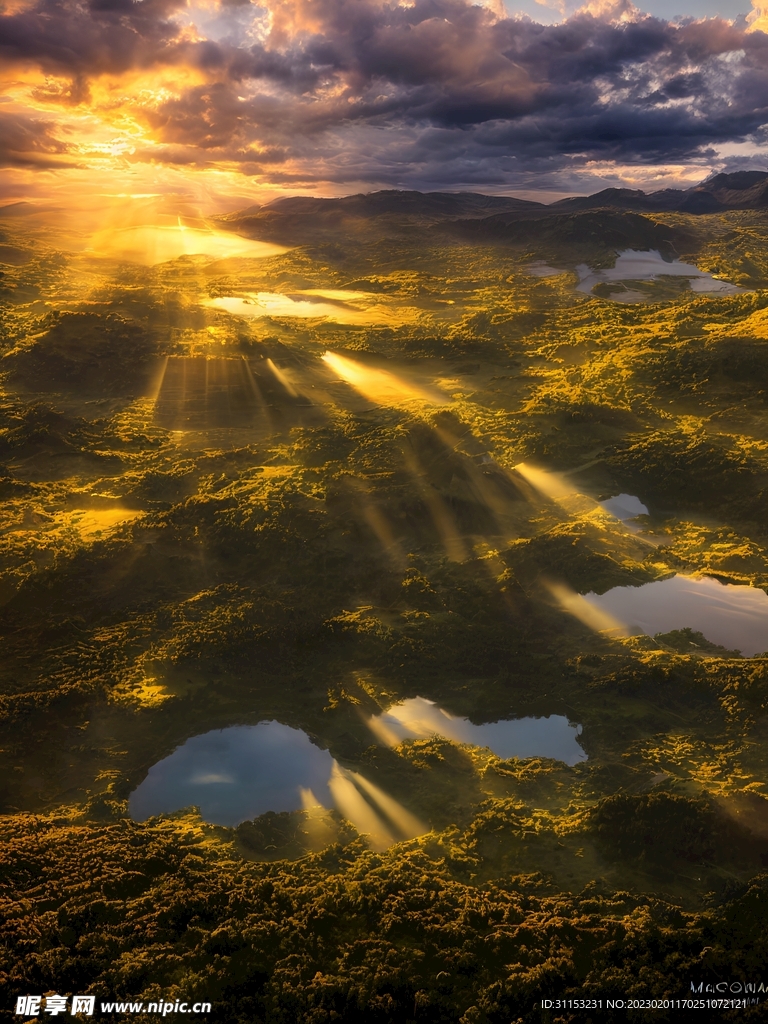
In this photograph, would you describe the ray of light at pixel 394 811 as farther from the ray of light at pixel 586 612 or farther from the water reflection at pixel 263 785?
the ray of light at pixel 586 612

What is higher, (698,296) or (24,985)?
(698,296)

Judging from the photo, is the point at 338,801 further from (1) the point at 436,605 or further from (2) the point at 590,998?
(1) the point at 436,605

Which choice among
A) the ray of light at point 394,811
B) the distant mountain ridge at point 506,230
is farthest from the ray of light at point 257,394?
the distant mountain ridge at point 506,230

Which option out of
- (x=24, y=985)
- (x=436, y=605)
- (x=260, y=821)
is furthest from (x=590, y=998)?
(x=436, y=605)

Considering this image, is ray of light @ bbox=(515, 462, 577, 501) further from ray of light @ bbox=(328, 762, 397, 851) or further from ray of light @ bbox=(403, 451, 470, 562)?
ray of light @ bbox=(328, 762, 397, 851)

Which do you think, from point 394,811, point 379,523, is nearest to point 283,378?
point 379,523

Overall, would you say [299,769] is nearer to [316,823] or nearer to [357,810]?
[316,823]

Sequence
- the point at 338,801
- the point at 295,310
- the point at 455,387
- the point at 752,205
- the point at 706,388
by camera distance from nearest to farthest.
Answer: the point at 338,801, the point at 706,388, the point at 455,387, the point at 295,310, the point at 752,205
